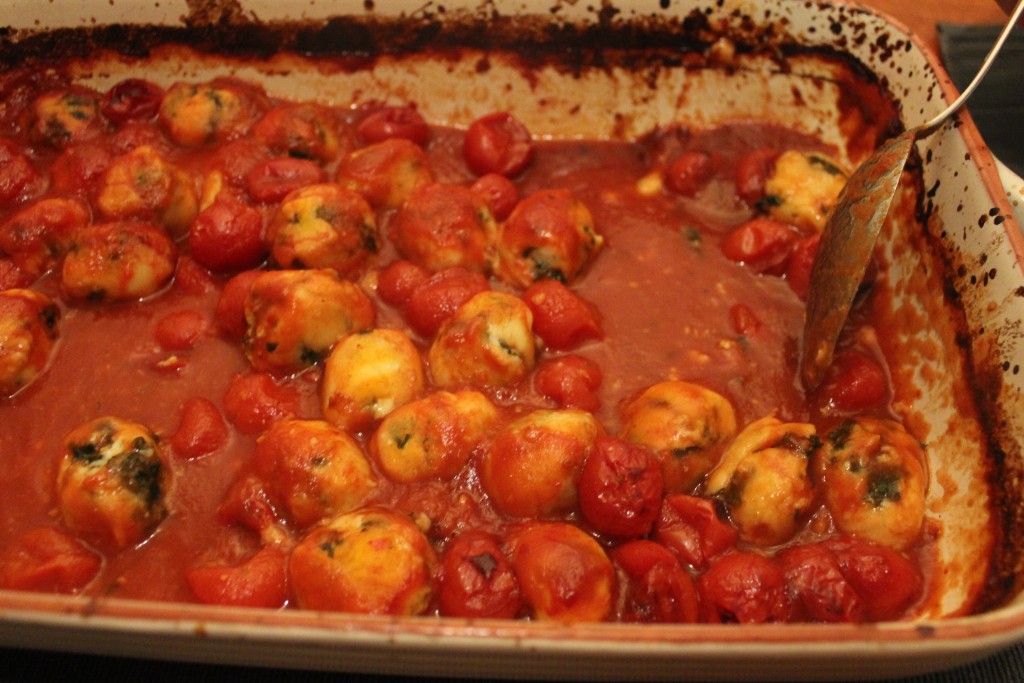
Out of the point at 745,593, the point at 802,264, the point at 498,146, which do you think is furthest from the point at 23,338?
the point at 802,264

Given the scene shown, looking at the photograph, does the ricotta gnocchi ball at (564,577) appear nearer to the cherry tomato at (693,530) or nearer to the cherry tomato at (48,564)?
the cherry tomato at (693,530)

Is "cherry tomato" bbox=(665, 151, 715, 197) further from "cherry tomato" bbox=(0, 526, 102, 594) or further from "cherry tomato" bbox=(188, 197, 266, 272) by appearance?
"cherry tomato" bbox=(0, 526, 102, 594)

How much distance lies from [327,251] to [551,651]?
137cm

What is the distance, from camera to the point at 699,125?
2.84m

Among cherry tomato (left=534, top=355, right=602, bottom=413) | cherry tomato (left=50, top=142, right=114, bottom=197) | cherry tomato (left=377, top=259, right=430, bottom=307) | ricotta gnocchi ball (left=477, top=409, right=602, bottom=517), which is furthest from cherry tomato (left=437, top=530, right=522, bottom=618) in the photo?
cherry tomato (left=50, top=142, right=114, bottom=197)

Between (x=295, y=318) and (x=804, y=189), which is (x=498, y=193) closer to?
(x=295, y=318)

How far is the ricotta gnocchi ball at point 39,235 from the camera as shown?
7.70ft

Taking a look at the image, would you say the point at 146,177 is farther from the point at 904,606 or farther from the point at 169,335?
the point at 904,606

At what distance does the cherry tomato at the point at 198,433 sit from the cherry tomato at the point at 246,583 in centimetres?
33

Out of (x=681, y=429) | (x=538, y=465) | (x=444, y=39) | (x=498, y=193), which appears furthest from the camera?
(x=444, y=39)

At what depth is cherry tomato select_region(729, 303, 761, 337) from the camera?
2340mm

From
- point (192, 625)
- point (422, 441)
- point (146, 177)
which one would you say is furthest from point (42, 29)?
point (192, 625)

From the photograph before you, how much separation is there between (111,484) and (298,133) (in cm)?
128

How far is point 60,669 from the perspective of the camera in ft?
5.74
